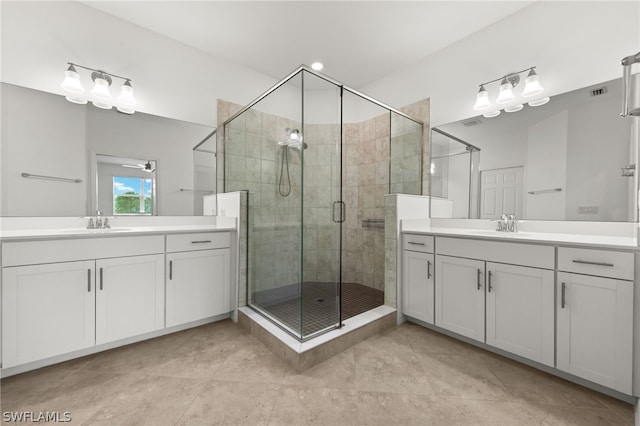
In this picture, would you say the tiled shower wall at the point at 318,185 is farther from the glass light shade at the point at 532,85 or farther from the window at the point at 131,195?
the glass light shade at the point at 532,85

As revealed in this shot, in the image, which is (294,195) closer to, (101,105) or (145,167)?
(145,167)

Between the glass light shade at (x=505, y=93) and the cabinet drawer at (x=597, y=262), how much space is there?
144 cm

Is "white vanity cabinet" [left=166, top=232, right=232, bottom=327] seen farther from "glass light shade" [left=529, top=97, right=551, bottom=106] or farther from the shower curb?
"glass light shade" [left=529, top=97, right=551, bottom=106]

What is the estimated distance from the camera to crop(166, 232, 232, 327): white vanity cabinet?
1997 mm

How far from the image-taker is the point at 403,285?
7.54 feet

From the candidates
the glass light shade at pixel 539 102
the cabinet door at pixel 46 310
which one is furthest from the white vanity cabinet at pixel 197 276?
the glass light shade at pixel 539 102

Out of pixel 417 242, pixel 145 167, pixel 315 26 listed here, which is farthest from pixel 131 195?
pixel 417 242

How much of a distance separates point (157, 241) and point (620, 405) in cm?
301

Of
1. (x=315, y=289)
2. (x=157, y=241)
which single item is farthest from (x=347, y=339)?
(x=157, y=241)

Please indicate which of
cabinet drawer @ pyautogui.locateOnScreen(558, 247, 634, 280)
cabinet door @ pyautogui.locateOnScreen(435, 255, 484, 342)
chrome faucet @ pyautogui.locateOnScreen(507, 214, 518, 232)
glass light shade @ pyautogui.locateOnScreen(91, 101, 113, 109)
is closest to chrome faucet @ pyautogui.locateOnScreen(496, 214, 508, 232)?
chrome faucet @ pyautogui.locateOnScreen(507, 214, 518, 232)

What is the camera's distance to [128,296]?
1.80 metres

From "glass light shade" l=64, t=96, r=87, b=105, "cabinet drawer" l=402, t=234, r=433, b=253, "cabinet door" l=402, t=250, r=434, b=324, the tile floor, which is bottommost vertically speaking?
the tile floor

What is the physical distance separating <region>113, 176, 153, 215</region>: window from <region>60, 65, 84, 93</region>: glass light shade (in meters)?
0.72

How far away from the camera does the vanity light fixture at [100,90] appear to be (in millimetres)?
1979
